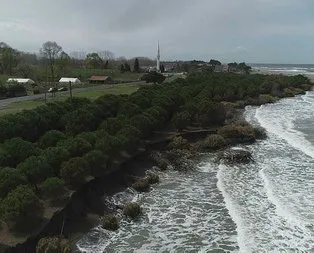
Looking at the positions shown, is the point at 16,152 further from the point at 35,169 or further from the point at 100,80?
the point at 100,80

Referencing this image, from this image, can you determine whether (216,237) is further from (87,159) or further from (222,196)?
(87,159)

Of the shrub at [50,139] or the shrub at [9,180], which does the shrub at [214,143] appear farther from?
the shrub at [9,180]

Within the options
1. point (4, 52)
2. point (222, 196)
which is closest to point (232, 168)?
point (222, 196)

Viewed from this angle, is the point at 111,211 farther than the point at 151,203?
No

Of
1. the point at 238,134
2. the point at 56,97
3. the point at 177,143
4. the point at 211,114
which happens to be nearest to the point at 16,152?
the point at 177,143

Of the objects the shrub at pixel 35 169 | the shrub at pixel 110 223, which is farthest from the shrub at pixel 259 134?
the shrub at pixel 35 169

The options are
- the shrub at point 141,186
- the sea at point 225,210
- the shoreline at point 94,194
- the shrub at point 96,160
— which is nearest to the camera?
the shoreline at point 94,194
